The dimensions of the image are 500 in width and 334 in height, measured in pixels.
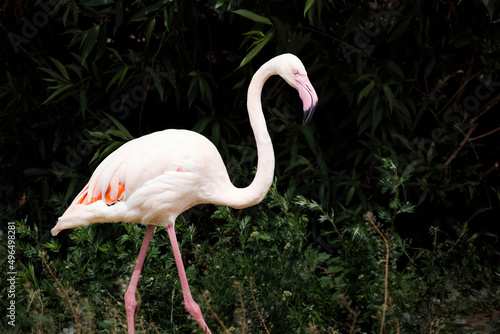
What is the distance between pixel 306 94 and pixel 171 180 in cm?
74

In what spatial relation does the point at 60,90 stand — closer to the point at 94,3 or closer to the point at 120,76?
the point at 120,76

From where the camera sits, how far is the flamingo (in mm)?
3307

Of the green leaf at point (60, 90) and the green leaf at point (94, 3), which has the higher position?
the green leaf at point (94, 3)

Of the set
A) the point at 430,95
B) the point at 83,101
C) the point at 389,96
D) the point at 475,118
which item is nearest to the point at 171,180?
the point at 83,101

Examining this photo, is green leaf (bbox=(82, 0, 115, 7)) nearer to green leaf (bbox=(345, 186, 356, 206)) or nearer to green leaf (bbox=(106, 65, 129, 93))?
green leaf (bbox=(106, 65, 129, 93))

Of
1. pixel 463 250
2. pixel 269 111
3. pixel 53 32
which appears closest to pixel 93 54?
pixel 53 32

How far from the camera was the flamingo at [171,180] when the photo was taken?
331cm

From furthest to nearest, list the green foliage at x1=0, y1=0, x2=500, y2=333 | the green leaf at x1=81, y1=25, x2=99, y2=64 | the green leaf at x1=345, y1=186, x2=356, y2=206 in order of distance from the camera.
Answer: the green leaf at x1=345, y1=186, x2=356, y2=206, the green leaf at x1=81, y1=25, x2=99, y2=64, the green foliage at x1=0, y1=0, x2=500, y2=333

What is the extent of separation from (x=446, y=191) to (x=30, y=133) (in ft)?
9.15

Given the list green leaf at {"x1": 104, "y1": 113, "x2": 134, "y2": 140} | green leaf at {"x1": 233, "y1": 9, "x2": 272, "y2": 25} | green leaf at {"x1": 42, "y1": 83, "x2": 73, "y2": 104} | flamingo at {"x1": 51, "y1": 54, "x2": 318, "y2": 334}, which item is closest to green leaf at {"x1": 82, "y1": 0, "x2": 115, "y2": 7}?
green leaf at {"x1": 42, "y1": 83, "x2": 73, "y2": 104}

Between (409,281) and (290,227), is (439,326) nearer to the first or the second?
(409,281)

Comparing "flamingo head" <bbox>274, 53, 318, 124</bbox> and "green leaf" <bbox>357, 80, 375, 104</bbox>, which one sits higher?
"flamingo head" <bbox>274, 53, 318, 124</bbox>

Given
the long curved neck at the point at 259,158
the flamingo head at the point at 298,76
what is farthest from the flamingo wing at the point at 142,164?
the flamingo head at the point at 298,76

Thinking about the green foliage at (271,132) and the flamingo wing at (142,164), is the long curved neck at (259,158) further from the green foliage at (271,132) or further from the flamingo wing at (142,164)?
the green foliage at (271,132)
